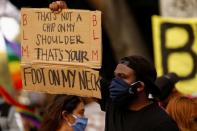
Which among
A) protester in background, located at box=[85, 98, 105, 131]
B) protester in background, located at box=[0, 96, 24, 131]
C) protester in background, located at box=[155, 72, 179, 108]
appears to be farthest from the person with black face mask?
protester in background, located at box=[0, 96, 24, 131]

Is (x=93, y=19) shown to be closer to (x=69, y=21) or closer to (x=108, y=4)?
(x=69, y=21)

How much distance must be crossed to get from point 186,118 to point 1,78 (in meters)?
4.21

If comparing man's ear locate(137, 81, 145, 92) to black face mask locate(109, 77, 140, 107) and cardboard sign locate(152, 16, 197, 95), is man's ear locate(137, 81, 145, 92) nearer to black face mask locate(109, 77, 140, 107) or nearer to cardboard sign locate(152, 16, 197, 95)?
black face mask locate(109, 77, 140, 107)

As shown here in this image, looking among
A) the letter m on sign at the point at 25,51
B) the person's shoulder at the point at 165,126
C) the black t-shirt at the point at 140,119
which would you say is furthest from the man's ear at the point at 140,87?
the letter m on sign at the point at 25,51

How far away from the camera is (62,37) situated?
19.0ft

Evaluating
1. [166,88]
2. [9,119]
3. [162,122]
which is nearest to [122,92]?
[162,122]

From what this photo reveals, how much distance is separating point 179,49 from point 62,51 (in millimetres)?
2478

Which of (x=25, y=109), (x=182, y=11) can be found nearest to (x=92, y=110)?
(x=25, y=109)

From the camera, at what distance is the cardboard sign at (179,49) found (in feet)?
26.1

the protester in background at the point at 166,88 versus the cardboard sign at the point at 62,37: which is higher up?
the cardboard sign at the point at 62,37

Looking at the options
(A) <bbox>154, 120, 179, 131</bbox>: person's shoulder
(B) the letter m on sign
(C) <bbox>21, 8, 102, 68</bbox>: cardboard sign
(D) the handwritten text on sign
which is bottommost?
(A) <bbox>154, 120, 179, 131</bbox>: person's shoulder

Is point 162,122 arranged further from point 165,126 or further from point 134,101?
point 134,101

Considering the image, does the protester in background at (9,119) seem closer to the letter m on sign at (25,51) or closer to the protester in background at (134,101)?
the letter m on sign at (25,51)

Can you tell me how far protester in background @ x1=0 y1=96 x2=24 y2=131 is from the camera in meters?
7.71
